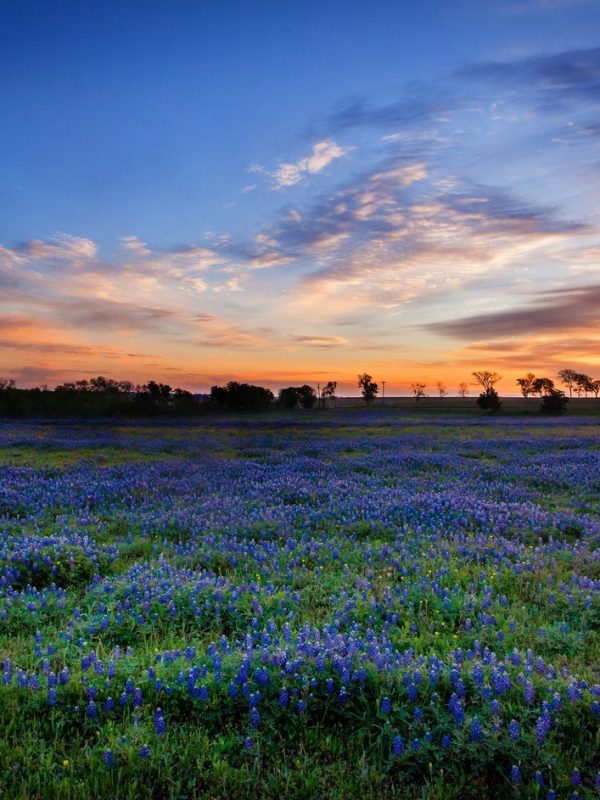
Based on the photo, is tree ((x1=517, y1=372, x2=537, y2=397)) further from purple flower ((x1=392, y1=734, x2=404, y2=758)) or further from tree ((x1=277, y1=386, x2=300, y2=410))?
purple flower ((x1=392, y1=734, x2=404, y2=758))

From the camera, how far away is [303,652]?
5.21 metres

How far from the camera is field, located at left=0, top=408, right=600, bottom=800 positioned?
13.3 ft

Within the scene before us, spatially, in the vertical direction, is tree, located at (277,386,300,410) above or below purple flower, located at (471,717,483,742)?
above

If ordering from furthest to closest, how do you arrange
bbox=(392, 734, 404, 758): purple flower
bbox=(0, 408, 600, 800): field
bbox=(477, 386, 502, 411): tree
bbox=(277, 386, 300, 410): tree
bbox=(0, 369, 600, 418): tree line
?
bbox=(277, 386, 300, 410): tree → bbox=(477, 386, 502, 411): tree → bbox=(0, 369, 600, 418): tree line → bbox=(392, 734, 404, 758): purple flower → bbox=(0, 408, 600, 800): field

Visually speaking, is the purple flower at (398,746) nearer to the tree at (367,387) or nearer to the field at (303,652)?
the field at (303,652)

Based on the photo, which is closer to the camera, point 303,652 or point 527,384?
point 303,652

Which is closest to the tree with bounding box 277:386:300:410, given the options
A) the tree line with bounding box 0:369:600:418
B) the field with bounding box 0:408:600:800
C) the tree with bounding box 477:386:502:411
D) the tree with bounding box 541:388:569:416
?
the tree line with bounding box 0:369:600:418

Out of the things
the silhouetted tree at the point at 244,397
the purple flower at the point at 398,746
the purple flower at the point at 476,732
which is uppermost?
the silhouetted tree at the point at 244,397

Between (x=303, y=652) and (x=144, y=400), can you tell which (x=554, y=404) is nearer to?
(x=144, y=400)

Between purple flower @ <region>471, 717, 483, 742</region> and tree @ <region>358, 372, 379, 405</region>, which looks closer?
purple flower @ <region>471, 717, 483, 742</region>

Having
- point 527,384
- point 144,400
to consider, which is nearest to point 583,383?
point 527,384

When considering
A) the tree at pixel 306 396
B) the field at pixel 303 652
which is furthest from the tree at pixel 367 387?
the field at pixel 303 652

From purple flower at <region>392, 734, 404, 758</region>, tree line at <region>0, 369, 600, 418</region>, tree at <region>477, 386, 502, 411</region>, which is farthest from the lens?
tree at <region>477, 386, 502, 411</region>

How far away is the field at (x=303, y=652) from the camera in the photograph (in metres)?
4.05
